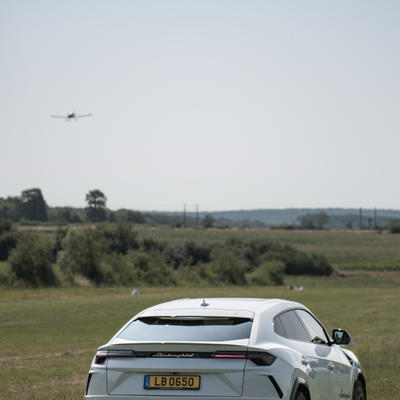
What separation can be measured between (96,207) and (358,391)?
139225 mm

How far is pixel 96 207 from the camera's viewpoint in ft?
484

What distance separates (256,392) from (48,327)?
83.4ft

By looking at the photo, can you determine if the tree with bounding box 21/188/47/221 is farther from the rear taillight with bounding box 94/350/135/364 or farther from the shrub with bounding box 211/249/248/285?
the rear taillight with bounding box 94/350/135/364

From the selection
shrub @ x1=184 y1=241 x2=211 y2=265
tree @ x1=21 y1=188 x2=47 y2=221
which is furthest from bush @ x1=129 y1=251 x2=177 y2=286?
tree @ x1=21 y1=188 x2=47 y2=221

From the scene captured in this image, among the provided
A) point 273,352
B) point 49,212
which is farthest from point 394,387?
point 49,212

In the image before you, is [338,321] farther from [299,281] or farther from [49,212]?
[49,212]

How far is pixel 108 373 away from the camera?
24.0 feet

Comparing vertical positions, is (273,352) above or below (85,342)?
above

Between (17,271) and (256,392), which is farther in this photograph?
(17,271)

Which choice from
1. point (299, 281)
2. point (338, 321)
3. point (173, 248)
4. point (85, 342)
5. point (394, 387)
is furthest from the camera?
point (173, 248)

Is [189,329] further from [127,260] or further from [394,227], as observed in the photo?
[394,227]

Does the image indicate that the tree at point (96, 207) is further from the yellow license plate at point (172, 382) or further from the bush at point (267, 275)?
the yellow license plate at point (172, 382)

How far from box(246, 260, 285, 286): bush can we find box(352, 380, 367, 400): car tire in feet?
237

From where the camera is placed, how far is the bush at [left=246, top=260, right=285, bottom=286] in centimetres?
8238
